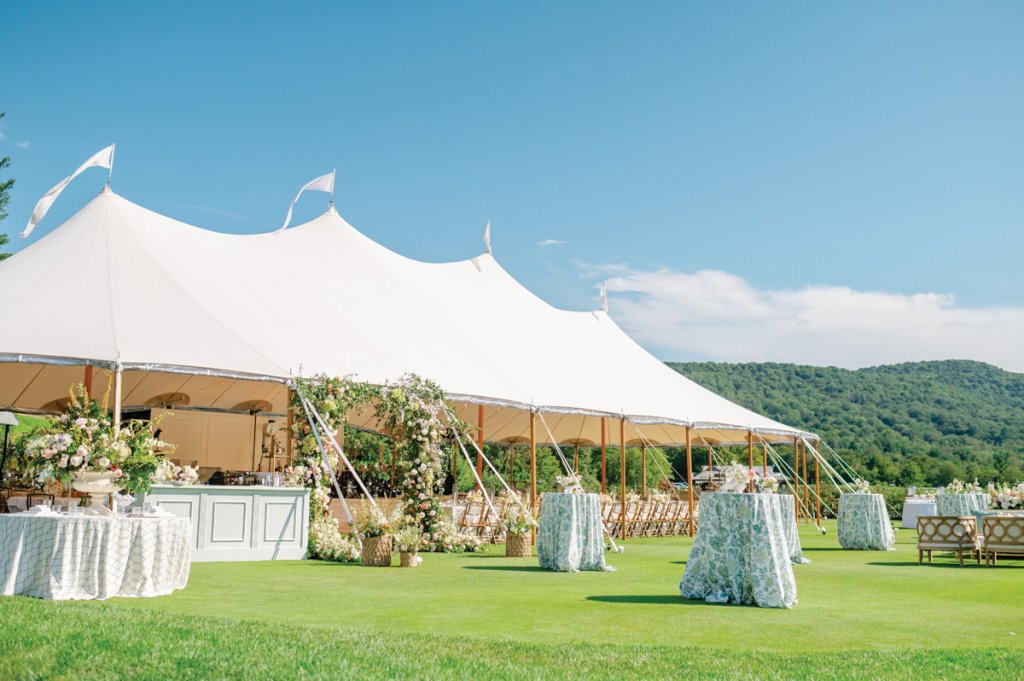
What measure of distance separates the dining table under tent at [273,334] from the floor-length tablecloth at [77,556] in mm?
3330

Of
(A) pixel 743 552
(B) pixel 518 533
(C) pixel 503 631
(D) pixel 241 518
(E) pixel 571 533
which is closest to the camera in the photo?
(C) pixel 503 631

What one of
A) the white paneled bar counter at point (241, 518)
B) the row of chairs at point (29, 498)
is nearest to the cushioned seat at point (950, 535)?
the white paneled bar counter at point (241, 518)

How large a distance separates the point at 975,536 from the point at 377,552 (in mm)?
7649

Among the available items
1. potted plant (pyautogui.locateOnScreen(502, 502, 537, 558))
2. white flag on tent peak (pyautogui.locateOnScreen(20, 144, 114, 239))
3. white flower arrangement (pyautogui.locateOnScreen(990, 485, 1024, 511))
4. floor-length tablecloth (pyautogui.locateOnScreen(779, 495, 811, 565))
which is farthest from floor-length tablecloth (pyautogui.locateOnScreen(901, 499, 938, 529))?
white flag on tent peak (pyautogui.locateOnScreen(20, 144, 114, 239))

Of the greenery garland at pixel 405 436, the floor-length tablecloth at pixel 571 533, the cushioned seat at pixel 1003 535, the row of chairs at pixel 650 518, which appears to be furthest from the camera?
the row of chairs at pixel 650 518

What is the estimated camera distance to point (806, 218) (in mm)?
15711

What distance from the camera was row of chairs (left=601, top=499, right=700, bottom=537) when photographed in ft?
54.6

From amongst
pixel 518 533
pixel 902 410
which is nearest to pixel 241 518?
pixel 518 533

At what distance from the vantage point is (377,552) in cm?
1034

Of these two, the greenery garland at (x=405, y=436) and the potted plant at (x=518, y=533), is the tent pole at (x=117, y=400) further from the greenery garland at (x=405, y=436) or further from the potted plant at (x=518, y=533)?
the potted plant at (x=518, y=533)

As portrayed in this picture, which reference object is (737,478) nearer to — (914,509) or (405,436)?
(405,436)

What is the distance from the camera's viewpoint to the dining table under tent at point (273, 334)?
11.1m

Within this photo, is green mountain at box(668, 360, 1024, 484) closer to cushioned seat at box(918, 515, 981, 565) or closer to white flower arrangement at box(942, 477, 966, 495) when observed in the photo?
white flower arrangement at box(942, 477, 966, 495)

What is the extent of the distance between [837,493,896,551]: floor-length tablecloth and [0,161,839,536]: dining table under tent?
3.58 metres
